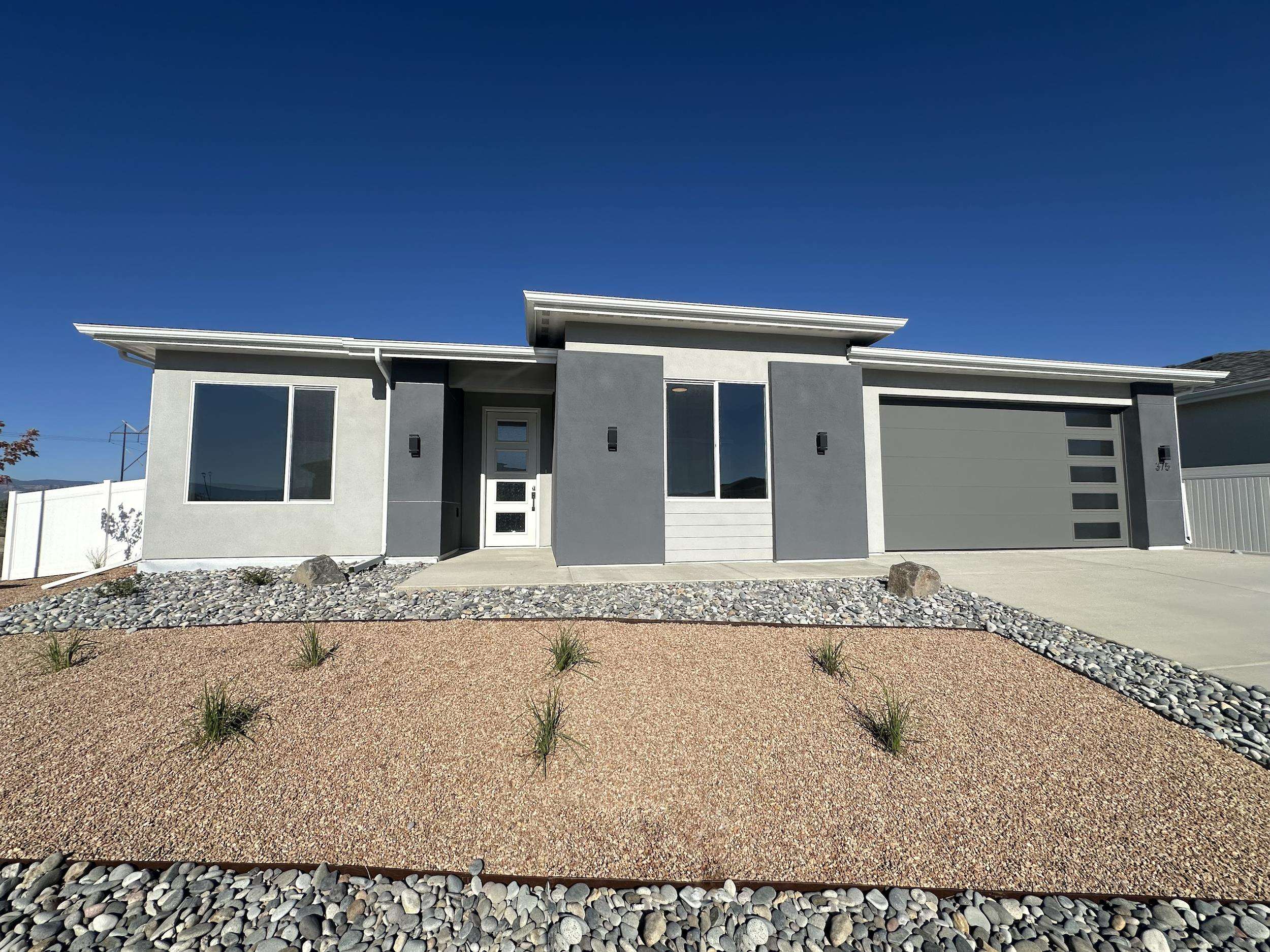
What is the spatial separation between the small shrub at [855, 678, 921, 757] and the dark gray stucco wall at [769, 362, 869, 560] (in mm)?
4084

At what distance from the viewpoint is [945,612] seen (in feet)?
15.4

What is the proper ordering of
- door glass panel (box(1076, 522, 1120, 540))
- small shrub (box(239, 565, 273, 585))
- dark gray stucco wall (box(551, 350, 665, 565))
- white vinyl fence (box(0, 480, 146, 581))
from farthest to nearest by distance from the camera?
door glass panel (box(1076, 522, 1120, 540)) → white vinyl fence (box(0, 480, 146, 581)) → dark gray stucco wall (box(551, 350, 665, 565)) → small shrub (box(239, 565, 273, 585))

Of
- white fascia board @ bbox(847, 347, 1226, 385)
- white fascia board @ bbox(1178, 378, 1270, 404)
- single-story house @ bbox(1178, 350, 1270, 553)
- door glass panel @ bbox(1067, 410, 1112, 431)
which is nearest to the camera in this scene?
white fascia board @ bbox(847, 347, 1226, 385)

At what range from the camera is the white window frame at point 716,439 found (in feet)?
23.1

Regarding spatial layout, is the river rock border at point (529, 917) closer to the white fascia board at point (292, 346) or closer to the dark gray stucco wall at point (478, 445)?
the white fascia board at point (292, 346)

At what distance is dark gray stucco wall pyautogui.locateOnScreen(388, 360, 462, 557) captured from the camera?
732 centimetres

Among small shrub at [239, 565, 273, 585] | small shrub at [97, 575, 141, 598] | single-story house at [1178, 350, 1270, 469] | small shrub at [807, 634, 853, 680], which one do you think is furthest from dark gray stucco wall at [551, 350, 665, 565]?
single-story house at [1178, 350, 1270, 469]

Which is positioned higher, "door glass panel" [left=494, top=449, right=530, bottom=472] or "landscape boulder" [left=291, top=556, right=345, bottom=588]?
"door glass panel" [left=494, top=449, right=530, bottom=472]

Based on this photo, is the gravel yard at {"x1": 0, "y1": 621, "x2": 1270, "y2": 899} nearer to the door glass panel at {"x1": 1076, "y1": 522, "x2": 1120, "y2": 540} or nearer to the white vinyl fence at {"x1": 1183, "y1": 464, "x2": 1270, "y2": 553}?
the door glass panel at {"x1": 1076, "y1": 522, "x2": 1120, "y2": 540}

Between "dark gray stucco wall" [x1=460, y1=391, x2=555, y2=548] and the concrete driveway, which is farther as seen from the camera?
"dark gray stucco wall" [x1=460, y1=391, x2=555, y2=548]

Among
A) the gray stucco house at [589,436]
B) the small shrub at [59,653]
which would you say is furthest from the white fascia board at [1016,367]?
the small shrub at [59,653]

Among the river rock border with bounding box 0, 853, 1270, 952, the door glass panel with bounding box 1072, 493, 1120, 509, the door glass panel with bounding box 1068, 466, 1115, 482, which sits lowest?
the river rock border with bounding box 0, 853, 1270, 952

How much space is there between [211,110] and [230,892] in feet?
36.0

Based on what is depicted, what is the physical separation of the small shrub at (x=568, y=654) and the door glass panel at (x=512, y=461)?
5.45 metres
